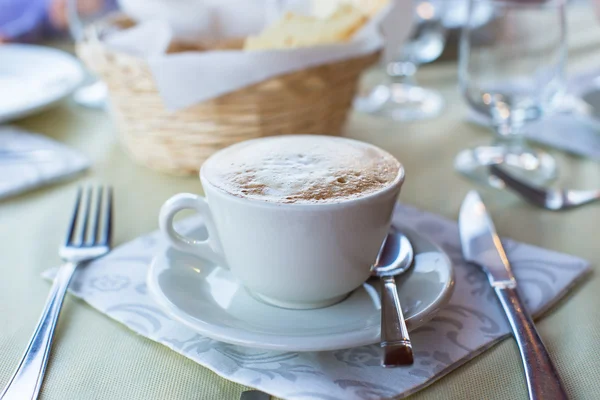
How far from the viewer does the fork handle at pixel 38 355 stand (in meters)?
0.39

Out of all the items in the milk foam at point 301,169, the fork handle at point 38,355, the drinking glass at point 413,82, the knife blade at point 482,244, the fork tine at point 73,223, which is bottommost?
the drinking glass at point 413,82

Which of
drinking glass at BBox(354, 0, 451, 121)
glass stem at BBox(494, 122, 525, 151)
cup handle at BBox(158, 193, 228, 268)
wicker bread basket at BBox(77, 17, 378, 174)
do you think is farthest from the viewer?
drinking glass at BBox(354, 0, 451, 121)

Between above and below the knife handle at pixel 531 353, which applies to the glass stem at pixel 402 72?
below

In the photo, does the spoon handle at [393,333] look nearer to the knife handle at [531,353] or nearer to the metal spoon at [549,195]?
the knife handle at [531,353]

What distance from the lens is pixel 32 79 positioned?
97 centimetres

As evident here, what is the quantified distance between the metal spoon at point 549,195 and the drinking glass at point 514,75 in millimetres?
47

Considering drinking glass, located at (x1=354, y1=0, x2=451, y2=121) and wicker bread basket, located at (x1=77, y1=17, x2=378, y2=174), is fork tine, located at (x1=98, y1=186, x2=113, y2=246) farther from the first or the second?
drinking glass, located at (x1=354, y1=0, x2=451, y2=121)

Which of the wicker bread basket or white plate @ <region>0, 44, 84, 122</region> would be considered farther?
white plate @ <region>0, 44, 84, 122</region>

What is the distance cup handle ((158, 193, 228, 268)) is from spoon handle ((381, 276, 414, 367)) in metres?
0.14

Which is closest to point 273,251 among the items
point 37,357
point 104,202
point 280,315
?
point 280,315

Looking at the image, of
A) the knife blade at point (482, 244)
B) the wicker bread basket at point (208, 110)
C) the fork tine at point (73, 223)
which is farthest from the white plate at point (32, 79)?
the knife blade at point (482, 244)

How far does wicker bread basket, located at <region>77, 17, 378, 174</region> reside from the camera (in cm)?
68

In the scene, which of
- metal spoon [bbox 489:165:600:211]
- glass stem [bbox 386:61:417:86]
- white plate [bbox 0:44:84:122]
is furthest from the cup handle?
glass stem [bbox 386:61:417:86]

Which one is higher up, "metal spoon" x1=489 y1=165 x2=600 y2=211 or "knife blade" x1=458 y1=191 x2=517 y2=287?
"knife blade" x1=458 y1=191 x2=517 y2=287
